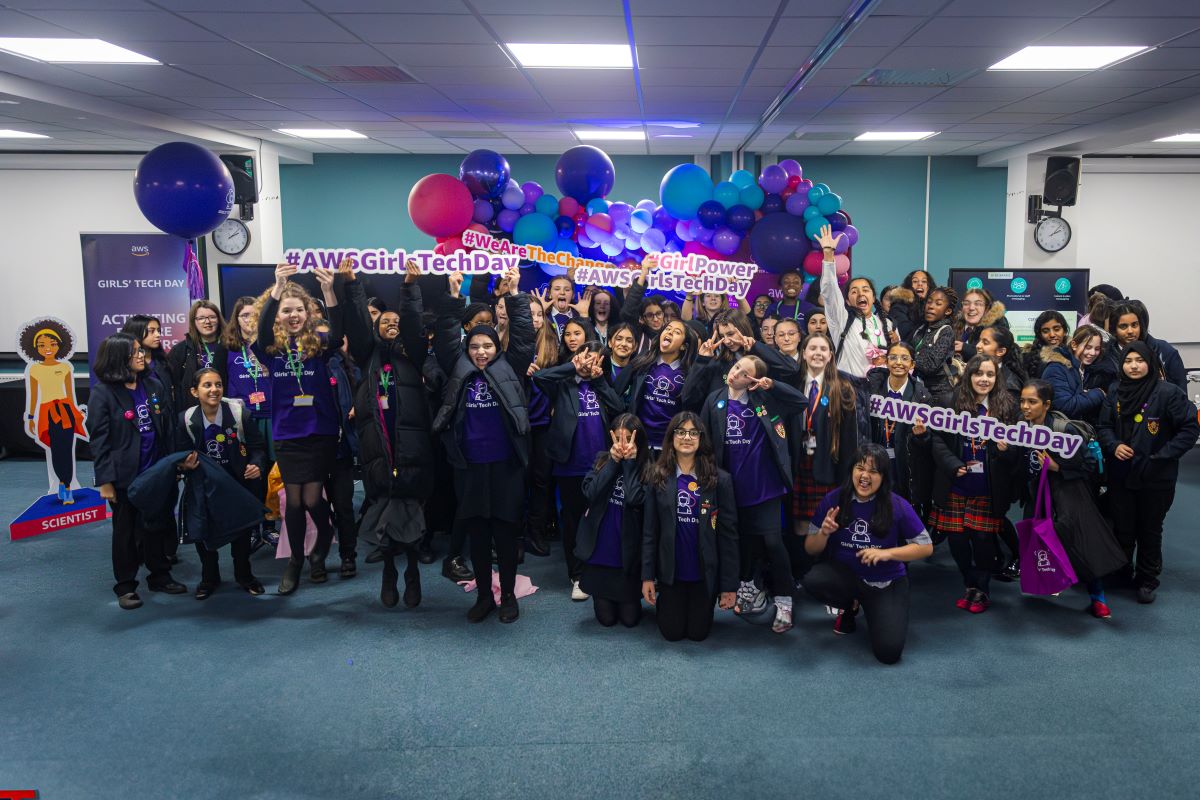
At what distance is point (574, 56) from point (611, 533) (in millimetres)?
2977

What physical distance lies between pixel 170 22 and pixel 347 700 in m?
3.47

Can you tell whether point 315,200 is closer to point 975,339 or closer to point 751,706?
point 975,339

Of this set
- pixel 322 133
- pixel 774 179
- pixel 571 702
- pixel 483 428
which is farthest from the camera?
pixel 322 133

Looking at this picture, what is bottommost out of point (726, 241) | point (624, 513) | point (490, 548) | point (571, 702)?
point (571, 702)

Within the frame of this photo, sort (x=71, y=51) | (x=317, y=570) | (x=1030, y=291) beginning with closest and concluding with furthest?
(x=317, y=570)
(x=71, y=51)
(x=1030, y=291)

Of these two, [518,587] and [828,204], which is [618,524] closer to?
[518,587]

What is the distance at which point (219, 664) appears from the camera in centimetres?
324

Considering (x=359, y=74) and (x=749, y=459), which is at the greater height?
(x=359, y=74)

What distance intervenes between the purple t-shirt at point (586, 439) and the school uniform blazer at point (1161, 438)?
2.47 meters

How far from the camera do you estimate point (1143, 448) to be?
148 inches

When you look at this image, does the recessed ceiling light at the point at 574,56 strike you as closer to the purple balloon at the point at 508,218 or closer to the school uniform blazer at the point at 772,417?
the purple balloon at the point at 508,218

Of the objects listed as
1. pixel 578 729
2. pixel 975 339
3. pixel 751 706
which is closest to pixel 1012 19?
pixel 975 339

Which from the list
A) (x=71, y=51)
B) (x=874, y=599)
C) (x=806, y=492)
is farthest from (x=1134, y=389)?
(x=71, y=51)

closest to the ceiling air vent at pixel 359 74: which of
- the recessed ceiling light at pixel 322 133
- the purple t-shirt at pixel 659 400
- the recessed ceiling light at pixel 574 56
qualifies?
the recessed ceiling light at pixel 574 56
